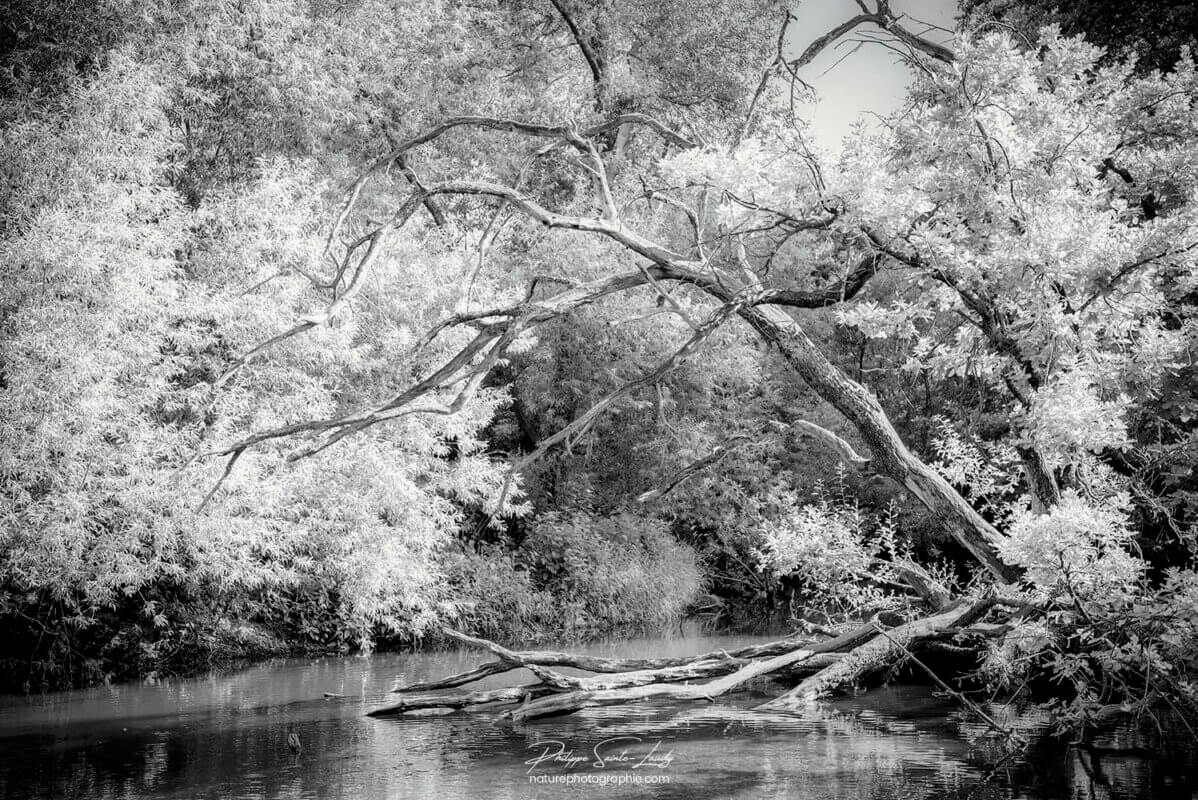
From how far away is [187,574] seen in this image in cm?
1426

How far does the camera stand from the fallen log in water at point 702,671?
35.0ft

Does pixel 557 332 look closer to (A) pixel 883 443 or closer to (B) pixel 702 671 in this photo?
(B) pixel 702 671

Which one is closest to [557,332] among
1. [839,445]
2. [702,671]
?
[839,445]

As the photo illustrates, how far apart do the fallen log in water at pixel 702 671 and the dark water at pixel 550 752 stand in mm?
215

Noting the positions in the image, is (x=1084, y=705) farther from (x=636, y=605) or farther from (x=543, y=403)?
(x=543, y=403)

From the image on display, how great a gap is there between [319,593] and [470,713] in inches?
256

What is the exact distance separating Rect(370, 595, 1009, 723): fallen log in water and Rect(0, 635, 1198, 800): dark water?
0.71ft

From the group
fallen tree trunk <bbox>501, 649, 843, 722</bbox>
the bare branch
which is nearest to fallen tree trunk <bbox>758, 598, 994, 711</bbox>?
fallen tree trunk <bbox>501, 649, 843, 722</bbox>

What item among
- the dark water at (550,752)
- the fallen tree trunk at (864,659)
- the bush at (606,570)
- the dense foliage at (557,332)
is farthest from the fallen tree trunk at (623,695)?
the bush at (606,570)
